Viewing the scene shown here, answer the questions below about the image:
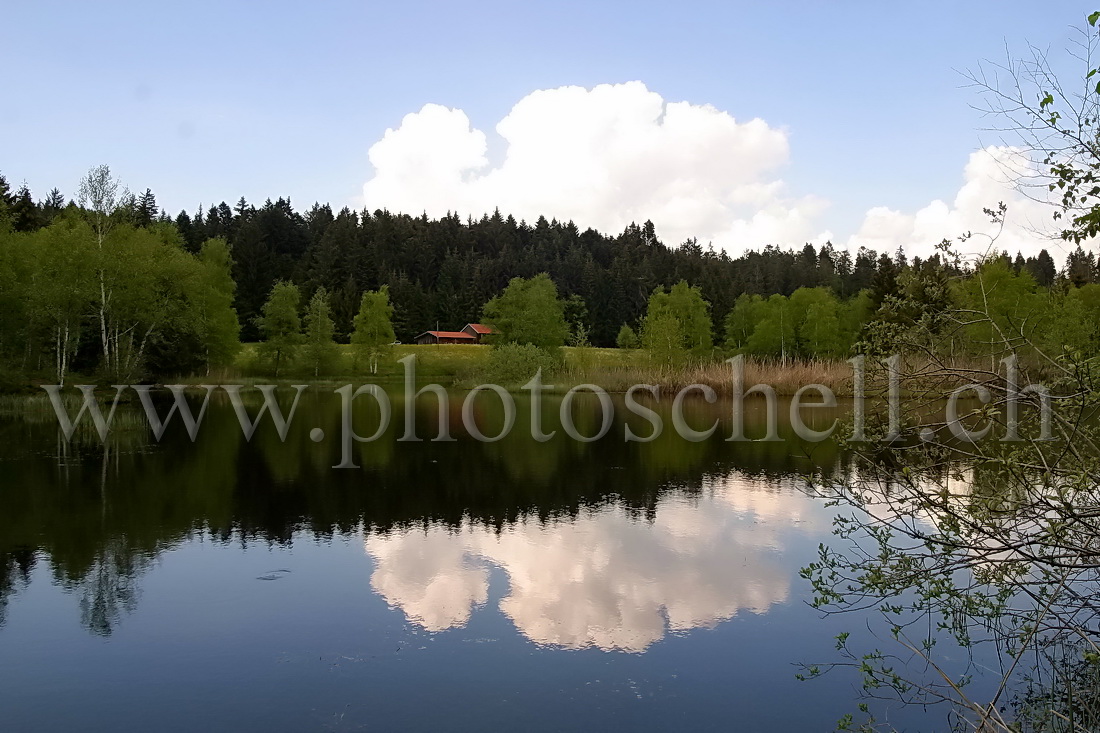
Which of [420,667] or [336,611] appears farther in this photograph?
[336,611]

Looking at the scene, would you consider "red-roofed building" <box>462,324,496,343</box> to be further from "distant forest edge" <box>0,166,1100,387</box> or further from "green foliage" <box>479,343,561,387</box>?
"green foliage" <box>479,343,561,387</box>

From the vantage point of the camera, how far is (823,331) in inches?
2525

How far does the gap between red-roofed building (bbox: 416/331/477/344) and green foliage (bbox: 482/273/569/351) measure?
82.5 feet

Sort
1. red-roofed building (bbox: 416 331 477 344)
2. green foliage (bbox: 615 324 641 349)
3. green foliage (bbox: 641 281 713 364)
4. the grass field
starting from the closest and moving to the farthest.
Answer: the grass field → green foliage (bbox: 641 281 713 364) → green foliage (bbox: 615 324 641 349) → red-roofed building (bbox: 416 331 477 344)

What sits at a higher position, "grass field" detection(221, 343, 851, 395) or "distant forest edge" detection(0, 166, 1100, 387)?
"distant forest edge" detection(0, 166, 1100, 387)

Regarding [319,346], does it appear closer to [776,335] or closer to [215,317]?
[215,317]

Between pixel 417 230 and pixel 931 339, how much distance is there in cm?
12284

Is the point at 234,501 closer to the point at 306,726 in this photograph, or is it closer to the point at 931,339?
the point at 306,726

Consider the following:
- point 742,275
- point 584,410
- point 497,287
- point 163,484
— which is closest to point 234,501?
point 163,484

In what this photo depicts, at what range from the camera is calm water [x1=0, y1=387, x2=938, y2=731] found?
619cm

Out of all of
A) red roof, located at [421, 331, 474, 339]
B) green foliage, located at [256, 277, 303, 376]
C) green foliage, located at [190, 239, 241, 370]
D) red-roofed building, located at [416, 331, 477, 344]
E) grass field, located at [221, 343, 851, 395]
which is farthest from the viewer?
red-roofed building, located at [416, 331, 477, 344]

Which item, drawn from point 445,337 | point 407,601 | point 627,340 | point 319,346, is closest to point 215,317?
point 319,346

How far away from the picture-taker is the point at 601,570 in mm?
9875

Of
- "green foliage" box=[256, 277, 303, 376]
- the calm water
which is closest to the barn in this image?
"green foliage" box=[256, 277, 303, 376]
